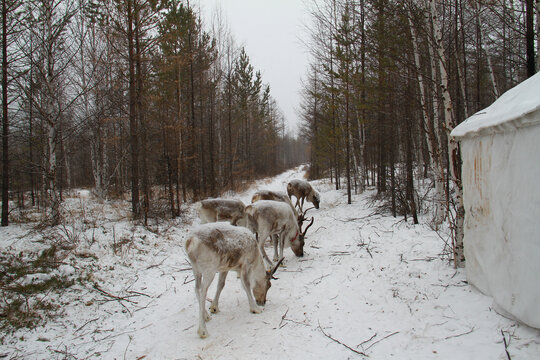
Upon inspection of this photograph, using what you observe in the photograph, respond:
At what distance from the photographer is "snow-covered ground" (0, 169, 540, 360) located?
351 centimetres

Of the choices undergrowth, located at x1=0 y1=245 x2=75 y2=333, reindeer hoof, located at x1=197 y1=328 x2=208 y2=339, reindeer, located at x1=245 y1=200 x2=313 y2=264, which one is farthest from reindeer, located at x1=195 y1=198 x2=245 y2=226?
reindeer hoof, located at x1=197 y1=328 x2=208 y2=339

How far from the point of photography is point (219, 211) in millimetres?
8828

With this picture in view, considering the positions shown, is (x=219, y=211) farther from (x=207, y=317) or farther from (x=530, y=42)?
(x=530, y=42)

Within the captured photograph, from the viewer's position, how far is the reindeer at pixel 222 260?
4.18 metres

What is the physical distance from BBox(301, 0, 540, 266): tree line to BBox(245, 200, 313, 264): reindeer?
3.49 meters

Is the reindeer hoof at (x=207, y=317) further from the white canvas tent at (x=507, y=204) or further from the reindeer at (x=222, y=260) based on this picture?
the white canvas tent at (x=507, y=204)

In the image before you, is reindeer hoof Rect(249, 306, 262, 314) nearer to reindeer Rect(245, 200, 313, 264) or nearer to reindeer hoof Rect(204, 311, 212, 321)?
reindeer hoof Rect(204, 311, 212, 321)

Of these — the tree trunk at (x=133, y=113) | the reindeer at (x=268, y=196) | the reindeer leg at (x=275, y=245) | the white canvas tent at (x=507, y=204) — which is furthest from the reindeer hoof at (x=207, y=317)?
the tree trunk at (x=133, y=113)

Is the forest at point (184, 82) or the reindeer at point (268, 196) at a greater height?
the forest at point (184, 82)

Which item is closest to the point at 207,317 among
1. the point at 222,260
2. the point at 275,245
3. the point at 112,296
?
the point at 222,260

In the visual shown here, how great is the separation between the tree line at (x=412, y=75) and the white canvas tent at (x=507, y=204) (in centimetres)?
69

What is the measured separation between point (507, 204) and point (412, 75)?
6752mm

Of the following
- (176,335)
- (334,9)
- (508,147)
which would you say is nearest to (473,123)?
(508,147)

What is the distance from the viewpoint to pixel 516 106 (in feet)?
10.4
